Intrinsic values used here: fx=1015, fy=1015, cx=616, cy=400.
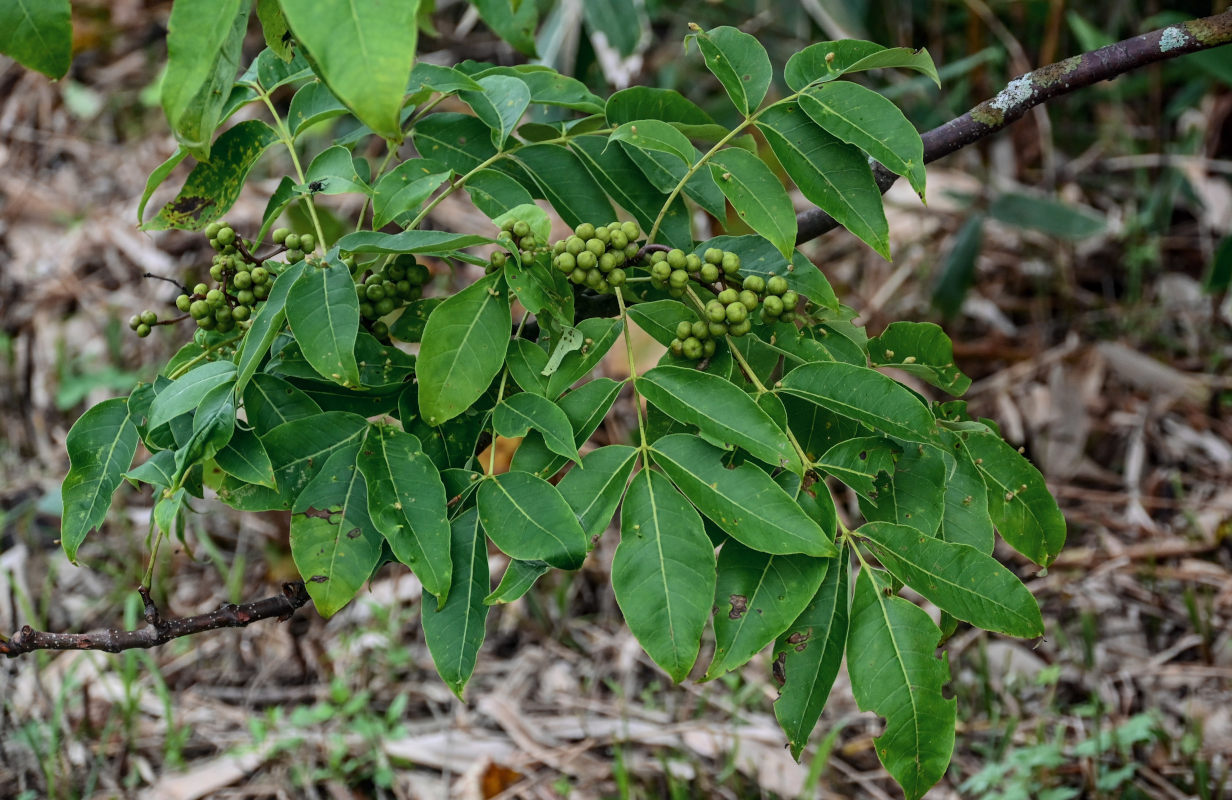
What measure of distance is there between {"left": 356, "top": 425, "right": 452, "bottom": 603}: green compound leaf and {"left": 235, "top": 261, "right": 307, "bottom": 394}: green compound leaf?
0.13 metres

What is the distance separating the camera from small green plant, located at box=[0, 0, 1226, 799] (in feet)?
2.94

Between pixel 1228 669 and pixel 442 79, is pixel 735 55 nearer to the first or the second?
pixel 442 79

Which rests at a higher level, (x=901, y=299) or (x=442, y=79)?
(x=442, y=79)

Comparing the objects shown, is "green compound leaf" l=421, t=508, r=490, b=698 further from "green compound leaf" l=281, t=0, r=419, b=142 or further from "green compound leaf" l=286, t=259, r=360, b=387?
"green compound leaf" l=281, t=0, r=419, b=142

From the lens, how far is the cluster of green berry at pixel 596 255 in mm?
973

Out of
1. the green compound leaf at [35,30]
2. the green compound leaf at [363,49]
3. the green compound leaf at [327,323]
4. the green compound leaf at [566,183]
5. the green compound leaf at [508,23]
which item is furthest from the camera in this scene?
the green compound leaf at [508,23]

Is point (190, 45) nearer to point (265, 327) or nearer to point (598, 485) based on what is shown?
point (265, 327)

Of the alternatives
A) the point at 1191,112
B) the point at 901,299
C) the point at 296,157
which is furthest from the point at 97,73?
the point at 1191,112

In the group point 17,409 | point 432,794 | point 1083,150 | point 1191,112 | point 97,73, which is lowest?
point 17,409

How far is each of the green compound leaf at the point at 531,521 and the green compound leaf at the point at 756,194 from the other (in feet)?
1.05

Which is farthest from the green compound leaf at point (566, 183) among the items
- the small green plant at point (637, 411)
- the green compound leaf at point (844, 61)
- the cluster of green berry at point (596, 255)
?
the green compound leaf at point (844, 61)

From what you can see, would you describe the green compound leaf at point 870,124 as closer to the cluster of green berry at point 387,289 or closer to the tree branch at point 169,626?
the cluster of green berry at point 387,289

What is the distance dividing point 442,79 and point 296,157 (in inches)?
7.1

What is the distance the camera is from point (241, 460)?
37.0 inches
